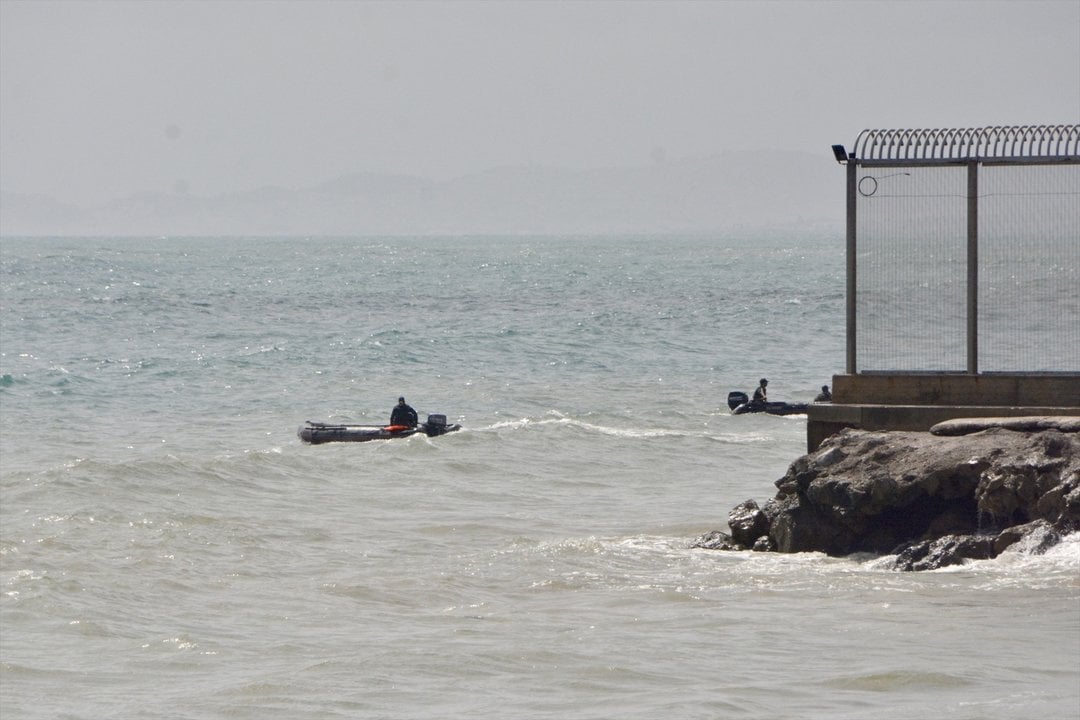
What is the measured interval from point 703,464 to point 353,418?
864 cm

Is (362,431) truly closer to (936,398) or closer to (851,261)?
(851,261)

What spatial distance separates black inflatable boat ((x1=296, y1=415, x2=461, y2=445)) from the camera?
23547 mm

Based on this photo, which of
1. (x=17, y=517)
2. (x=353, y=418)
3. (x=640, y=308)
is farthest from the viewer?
(x=640, y=308)

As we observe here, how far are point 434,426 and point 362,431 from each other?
103 centimetres

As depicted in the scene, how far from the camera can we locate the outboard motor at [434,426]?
79.0 ft

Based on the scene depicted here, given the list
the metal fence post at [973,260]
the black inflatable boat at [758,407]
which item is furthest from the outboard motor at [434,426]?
the metal fence post at [973,260]

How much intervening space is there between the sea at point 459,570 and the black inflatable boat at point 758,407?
0.48 metres

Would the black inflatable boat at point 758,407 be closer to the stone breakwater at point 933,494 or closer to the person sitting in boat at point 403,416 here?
the person sitting in boat at point 403,416

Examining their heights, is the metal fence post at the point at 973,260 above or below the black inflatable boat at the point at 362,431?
above

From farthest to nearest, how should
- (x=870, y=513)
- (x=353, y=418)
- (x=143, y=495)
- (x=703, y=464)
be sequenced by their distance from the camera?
(x=353, y=418)
(x=703, y=464)
(x=143, y=495)
(x=870, y=513)

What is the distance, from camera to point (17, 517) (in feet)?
56.6

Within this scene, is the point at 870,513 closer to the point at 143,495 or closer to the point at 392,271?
the point at 143,495

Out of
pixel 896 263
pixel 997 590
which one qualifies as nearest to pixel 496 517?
pixel 896 263

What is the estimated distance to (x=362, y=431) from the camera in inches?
942
